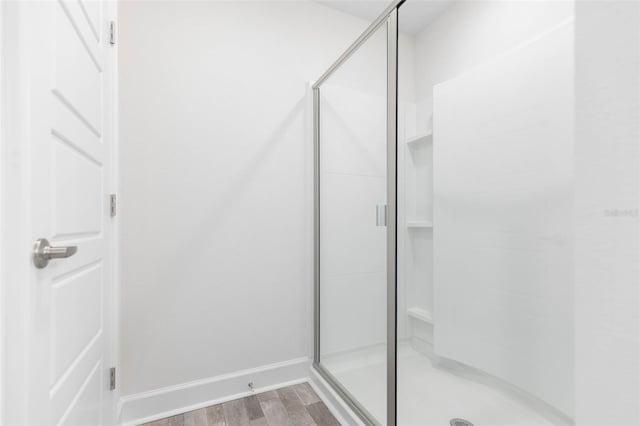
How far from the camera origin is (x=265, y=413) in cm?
159

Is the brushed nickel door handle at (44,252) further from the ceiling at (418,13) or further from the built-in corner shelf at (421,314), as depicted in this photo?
the ceiling at (418,13)

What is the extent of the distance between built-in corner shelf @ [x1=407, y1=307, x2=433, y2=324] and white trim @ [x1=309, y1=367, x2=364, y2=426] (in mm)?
599

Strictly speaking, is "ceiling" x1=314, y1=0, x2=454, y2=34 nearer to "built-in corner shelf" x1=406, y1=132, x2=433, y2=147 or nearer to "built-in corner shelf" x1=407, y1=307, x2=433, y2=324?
"built-in corner shelf" x1=406, y1=132, x2=433, y2=147

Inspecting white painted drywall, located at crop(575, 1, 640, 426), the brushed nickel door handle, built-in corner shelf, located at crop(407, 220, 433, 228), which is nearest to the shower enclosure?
built-in corner shelf, located at crop(407, 220, 433, 228)

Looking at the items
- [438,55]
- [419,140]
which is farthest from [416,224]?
[438,55]

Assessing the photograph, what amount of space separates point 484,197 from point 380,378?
902 mm

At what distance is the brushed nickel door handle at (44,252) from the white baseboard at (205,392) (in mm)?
1220

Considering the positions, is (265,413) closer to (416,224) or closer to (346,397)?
(346,397)

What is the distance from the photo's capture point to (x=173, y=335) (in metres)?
1.65

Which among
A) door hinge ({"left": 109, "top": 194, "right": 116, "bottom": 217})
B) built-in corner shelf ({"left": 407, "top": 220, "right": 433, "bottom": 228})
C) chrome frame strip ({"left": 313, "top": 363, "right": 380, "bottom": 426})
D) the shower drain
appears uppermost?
door hinge ({"left": 109, "top": 194, "right": 116, "bottom": 217})

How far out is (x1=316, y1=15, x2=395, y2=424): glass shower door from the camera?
136 centimetres

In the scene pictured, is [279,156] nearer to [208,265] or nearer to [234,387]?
[208,265]

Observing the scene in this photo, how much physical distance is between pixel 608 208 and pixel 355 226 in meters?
1.29

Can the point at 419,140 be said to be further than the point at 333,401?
No
